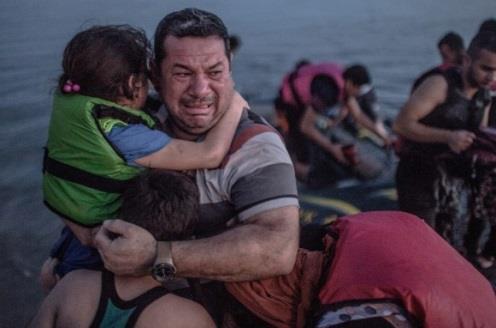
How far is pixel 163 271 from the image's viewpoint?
2.05m

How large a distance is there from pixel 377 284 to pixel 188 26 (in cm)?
125

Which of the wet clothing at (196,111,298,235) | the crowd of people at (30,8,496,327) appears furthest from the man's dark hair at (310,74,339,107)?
the wet clothing at (196,111,298,235)

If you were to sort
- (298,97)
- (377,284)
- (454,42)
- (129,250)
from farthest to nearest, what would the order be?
(454,42) → (298,97) → (129,250) → (377,284)

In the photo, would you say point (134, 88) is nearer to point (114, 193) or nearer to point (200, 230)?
point (114, 193)

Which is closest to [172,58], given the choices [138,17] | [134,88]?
[134,88]

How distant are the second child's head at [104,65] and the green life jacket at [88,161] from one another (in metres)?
0.06

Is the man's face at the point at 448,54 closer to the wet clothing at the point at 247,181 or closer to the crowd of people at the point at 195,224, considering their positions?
the crowd of people at the point at 195,224

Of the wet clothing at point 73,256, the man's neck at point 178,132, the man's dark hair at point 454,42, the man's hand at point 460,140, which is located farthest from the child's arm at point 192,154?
the man's dark hair at point 454,42

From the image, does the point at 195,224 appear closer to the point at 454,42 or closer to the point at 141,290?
the point at 141,290

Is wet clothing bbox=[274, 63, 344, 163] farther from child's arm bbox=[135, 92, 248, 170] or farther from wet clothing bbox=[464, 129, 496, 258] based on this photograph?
child's arm bbox=[135, 92, 248, 170]

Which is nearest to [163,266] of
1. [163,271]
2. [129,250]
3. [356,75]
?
[163,271]

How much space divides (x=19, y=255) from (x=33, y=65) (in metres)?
6.61

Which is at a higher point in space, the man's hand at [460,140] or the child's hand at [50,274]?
the man's hand at [460,140]

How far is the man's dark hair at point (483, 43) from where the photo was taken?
3.84 m
